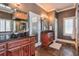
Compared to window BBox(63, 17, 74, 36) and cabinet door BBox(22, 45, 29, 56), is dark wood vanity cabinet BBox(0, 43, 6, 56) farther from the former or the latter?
window BBox(63, 17, 74, 36)

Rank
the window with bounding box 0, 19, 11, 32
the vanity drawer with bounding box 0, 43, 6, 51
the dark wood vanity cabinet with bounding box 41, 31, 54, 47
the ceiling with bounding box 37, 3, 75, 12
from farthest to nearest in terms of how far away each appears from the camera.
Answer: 1. the dark wood vanity cabinet with bounding box 41, 31, 54, 47
2. the ceiling with bounding box 37, 3, 75, 12
3. the window with bounding box 0, 19, 11, 32
4. the vanity drawer with bounding box 0, 43, 6, 51

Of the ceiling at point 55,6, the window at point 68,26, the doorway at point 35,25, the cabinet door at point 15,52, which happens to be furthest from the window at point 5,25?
the window at point 68,26

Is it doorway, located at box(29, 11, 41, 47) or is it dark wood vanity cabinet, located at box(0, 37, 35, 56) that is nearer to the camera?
dark wood vanity cabinet, located at box(0, 37, 35, 56)

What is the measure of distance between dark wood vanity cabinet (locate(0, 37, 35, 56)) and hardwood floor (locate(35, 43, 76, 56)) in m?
0.15

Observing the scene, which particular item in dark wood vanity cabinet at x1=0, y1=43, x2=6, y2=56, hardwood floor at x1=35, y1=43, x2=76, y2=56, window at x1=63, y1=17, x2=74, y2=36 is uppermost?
window at x1=63, y1=17, x2=74, y2=36

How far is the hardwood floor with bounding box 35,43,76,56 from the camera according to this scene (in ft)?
6.26

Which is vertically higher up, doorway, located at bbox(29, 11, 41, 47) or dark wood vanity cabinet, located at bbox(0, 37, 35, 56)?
doorway, located at bbox(29, 11, 41, 47)

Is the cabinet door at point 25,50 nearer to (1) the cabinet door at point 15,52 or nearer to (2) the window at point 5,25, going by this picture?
(1) the cabinet door at point 15,52

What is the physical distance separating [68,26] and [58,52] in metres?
A: 0.61

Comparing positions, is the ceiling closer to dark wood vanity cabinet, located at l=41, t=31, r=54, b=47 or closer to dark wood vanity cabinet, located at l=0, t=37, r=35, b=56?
dark wood vanity cabinet, located at l=41, t=31, r=54, b=47

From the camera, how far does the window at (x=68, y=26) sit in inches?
74.8

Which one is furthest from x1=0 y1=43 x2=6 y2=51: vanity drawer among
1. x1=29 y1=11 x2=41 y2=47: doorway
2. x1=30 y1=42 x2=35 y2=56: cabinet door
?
x1=29 y1=11 x2=41 y2=47: doorway

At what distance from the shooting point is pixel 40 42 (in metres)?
2.14

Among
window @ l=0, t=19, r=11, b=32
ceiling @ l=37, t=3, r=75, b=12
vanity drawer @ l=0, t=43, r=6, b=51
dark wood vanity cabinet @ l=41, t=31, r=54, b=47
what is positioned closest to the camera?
vanity drawer @ l=0, t=43, r=6, b=51
